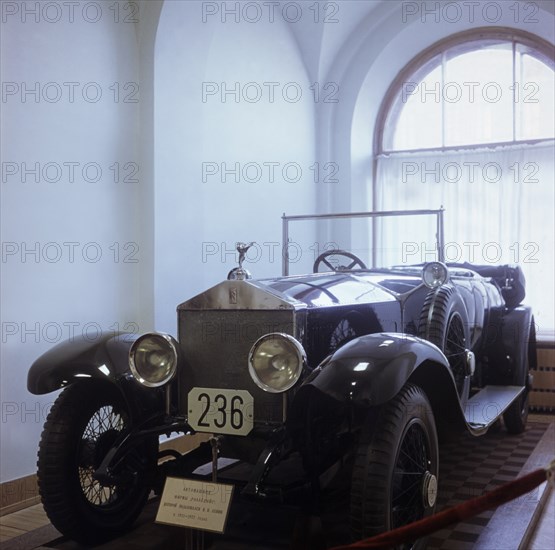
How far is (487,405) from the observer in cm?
379

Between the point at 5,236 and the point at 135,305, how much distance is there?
1.10 metres

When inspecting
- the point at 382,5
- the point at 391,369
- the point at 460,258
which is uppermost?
the point at 382,5

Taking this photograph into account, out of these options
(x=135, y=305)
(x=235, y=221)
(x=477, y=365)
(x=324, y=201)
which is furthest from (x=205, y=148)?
(x=477, y=365)

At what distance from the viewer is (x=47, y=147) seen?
12.5 feet

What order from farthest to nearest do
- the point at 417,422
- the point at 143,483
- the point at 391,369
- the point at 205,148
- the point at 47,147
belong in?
the point at 205,148
the point at 47,147
the point at 143,483
the point at 417,422
the point at 391,369

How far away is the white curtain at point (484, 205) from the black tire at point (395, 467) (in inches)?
161

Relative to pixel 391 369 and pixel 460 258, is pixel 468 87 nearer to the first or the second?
pixel 460 258

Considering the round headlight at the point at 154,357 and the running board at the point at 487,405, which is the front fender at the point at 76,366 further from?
the running board at the point at 487,405

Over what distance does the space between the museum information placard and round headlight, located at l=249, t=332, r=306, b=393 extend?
389 mm

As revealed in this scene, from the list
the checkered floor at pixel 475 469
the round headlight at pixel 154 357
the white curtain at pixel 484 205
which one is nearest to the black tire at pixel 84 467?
the round headlight at pixel 154 357

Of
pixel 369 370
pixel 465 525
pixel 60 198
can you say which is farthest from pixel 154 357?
pixel 60 198

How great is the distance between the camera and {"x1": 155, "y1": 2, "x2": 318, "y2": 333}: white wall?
4.50 meters

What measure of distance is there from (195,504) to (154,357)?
0.65 meters

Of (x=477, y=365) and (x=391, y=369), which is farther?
(x=477, y=365)
